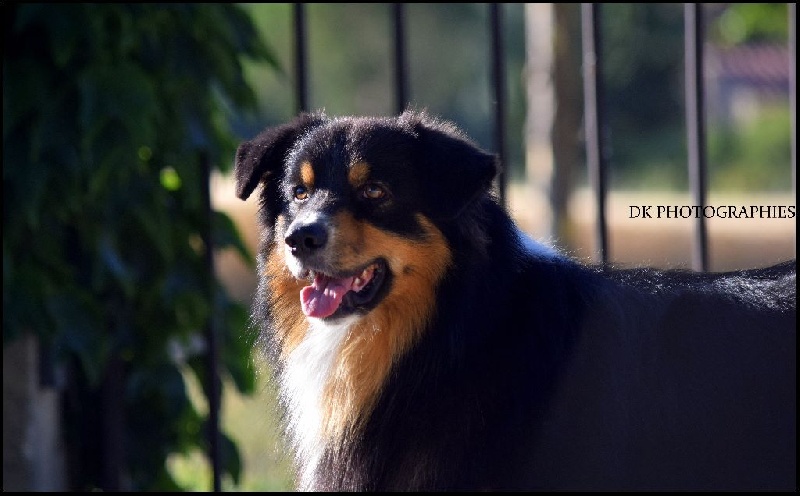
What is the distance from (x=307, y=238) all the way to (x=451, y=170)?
0.46 meters

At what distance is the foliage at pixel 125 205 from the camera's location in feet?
11.5

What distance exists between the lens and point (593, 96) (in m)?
3.80

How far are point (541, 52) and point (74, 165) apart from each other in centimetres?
589

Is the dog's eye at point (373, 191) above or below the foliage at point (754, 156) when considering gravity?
below

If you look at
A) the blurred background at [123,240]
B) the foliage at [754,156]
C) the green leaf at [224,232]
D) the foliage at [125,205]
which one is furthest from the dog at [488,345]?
the foliage at [754,156]

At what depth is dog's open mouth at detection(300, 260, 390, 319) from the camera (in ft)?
9.81

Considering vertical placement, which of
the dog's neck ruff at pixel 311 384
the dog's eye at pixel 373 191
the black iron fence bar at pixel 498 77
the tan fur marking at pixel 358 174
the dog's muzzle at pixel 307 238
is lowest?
the dog's neck ruff at pixel 311 384

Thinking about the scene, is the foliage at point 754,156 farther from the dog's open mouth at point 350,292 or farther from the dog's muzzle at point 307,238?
the dog's muzzle at point 307,238

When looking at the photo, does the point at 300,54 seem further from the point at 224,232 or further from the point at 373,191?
the point at 373,191

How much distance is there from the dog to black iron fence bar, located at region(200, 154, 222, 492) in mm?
589

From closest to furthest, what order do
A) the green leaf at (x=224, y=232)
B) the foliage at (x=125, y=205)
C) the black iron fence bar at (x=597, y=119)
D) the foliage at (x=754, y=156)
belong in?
the foliage at (x=125, y=205) < the black iron fence bar at (x=597, y=119) < the green leaf at (x=224, y=232) < the foliage at (x=754, y=156)

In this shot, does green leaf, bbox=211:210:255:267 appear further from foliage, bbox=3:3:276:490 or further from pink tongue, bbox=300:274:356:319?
pink tongue, bbox=300:274:356:319

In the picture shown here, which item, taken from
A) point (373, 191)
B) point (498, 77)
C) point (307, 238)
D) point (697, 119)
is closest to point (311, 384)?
point (307, 238)

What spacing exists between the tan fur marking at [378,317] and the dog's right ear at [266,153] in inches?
16.1
